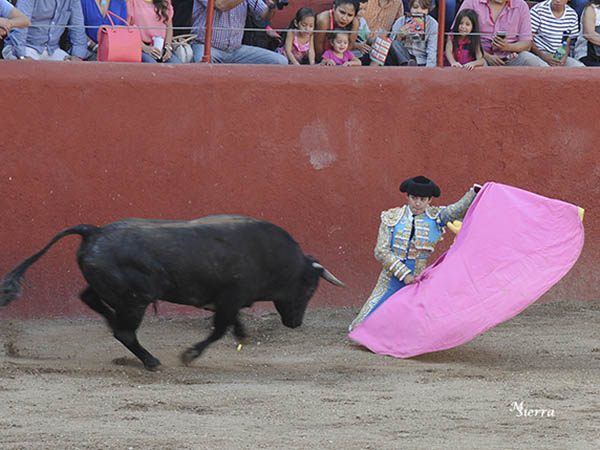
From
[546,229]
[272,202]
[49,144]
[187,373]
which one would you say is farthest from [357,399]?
[49,144]

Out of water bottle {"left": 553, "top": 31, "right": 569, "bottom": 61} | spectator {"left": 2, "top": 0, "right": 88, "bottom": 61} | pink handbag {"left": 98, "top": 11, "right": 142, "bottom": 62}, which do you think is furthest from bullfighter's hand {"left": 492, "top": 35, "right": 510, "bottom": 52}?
spectator {"left": 2, "top": 0, "right": 88, "bottom": 61}

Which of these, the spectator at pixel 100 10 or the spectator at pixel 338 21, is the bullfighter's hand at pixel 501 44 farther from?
the spectator at pixel 100 10

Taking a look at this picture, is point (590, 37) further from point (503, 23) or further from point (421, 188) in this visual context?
point (421, 188)

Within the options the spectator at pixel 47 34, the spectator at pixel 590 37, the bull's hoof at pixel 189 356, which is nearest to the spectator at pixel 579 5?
the spectator at pixel 590 37

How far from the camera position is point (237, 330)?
661cm

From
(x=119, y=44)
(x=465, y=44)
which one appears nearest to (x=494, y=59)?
(x=465, y=44)

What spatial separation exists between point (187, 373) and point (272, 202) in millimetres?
2114

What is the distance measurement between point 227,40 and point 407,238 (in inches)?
90.1

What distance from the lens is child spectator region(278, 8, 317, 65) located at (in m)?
8.35

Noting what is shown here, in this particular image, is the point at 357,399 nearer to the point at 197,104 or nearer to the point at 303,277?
the point at 303,277

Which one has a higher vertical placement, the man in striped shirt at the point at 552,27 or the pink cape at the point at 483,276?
the man in striped shirt at the point at 552,27

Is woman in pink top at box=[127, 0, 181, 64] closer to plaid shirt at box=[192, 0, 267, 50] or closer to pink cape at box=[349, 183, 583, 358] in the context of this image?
plaid shirt at box=[192, 0, 267, 50]

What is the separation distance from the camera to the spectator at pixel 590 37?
28.9 ft

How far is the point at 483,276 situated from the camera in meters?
6.70
